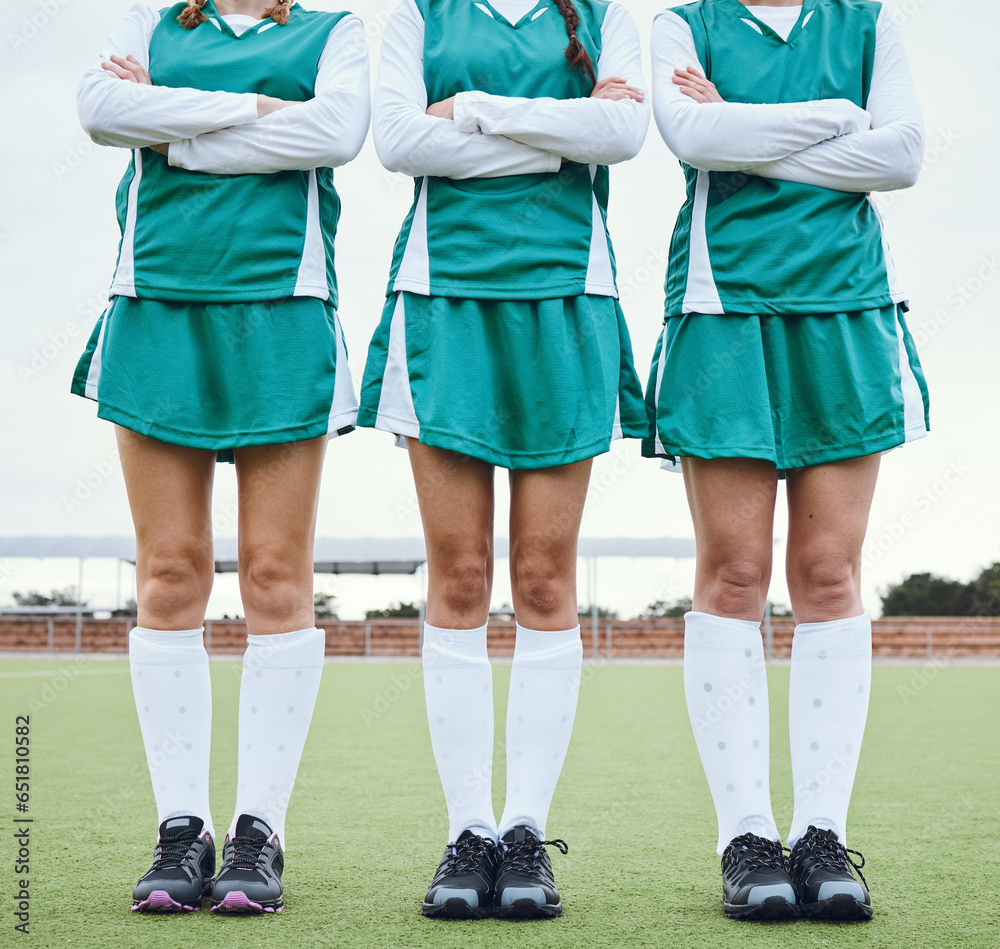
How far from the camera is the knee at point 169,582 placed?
2146 millimetres

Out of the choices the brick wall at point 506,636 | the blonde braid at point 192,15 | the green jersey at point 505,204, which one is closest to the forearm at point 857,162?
the green jersey at point 505,204

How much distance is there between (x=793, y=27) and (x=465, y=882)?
1.95 metres

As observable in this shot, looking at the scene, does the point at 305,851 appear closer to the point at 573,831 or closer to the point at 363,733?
the point at 573,831

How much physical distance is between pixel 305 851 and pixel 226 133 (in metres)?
1.73

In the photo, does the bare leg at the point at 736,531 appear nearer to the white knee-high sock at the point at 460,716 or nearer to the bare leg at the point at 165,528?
the white knee-high sock at the point at 460,716

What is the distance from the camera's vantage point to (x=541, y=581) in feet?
6.98

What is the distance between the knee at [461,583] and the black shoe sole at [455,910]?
55cm

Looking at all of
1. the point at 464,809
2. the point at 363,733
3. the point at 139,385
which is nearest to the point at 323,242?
the point at 139,385

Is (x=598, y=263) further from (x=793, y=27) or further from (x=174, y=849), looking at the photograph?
(x=174, y=849)

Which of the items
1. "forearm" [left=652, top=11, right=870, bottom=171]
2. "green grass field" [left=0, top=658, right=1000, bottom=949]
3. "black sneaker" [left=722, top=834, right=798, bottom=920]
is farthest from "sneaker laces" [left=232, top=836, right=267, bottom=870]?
"forearm" [left=652, top=11, right=870, bottom=171]

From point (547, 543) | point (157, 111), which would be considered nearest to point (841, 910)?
point (547, 543)

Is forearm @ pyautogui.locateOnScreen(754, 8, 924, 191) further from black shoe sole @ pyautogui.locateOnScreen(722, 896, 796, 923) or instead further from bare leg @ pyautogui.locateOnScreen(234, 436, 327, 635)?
black shoe sole @ pyautogui.locateOnScreen(722, 896, 796, 923)

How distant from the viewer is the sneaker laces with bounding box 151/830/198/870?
2023 millimetres

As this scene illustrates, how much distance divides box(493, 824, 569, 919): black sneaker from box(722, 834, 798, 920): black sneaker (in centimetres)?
33
